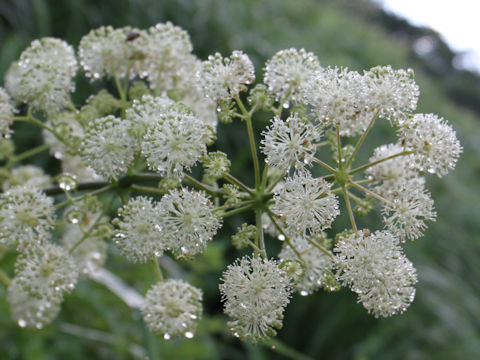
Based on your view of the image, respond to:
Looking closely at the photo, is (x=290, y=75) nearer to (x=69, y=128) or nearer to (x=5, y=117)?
(x=69, y=128)

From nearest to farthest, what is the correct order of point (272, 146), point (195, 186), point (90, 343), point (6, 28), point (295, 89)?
point (272, 146), point (195, 186), point (295, 89), point (90, 343), point (6, 28)

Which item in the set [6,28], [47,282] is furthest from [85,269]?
[6,28]

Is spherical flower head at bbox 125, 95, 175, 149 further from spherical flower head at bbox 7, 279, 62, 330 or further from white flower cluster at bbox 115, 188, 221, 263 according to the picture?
spherical flower head at bbox 7, 279, 62, 330

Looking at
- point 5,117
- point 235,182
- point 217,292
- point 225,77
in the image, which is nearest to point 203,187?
point 235,182

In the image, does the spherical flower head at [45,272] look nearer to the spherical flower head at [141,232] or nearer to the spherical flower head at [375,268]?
the spherical flower head at [141,232]

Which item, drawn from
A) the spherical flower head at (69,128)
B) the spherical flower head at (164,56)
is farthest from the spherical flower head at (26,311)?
the spherical flower head at (164,56)

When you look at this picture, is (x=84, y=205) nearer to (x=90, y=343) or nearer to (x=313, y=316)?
(x=90, y=343)
